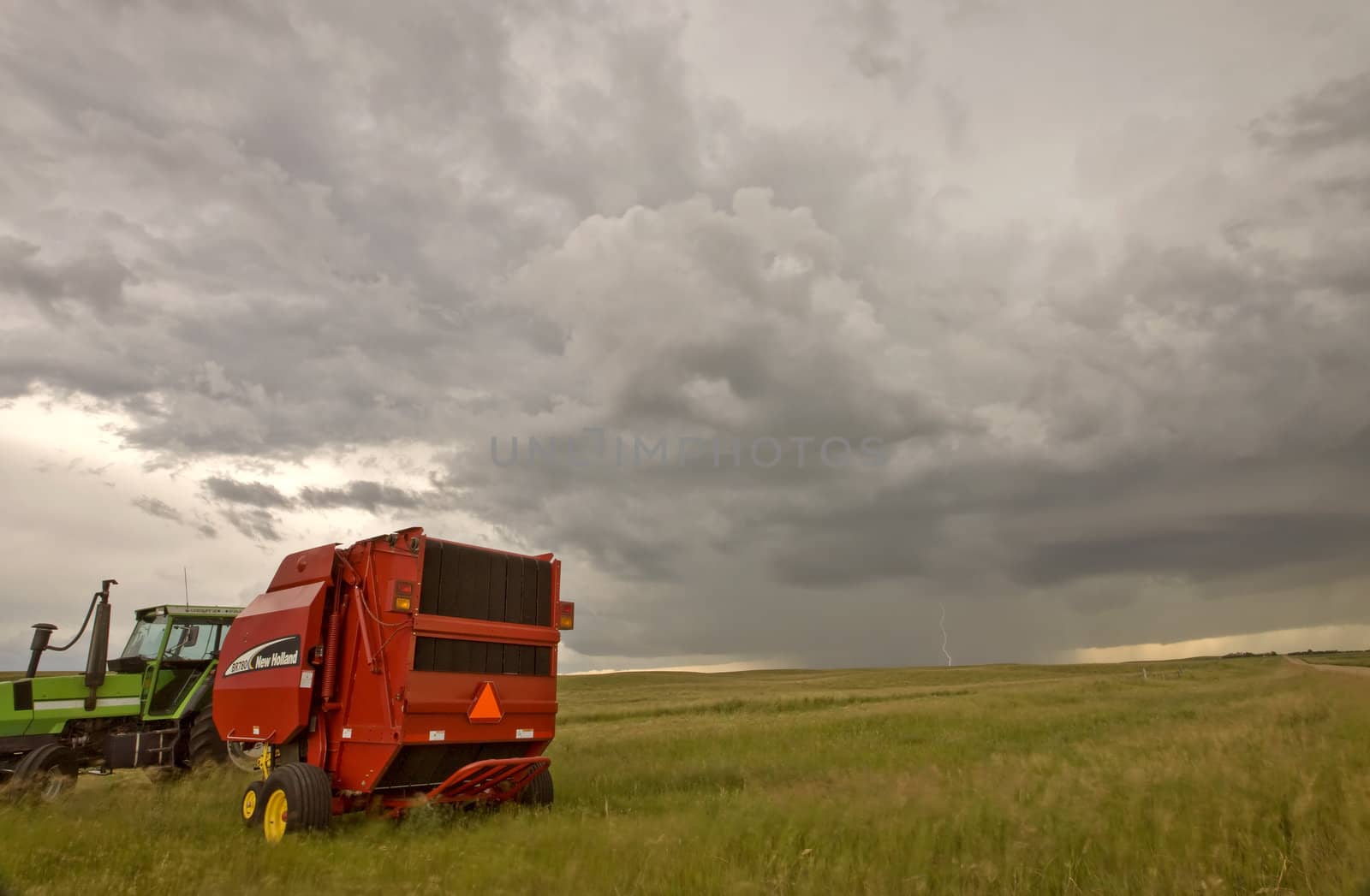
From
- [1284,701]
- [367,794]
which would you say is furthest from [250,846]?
[1284,701]

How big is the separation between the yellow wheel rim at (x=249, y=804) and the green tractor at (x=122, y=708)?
209 centimetres

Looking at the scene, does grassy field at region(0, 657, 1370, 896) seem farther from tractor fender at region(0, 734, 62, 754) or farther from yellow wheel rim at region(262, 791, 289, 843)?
tractor fender at region(0, 734, 62, 754)

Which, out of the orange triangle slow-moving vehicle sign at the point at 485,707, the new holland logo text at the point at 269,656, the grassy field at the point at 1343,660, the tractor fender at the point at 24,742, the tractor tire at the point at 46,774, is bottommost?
the grassy field at the point at 1343,660

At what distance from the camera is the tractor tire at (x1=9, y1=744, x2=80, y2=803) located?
44.8 ft

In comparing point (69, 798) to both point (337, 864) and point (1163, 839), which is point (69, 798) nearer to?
point (337, 864)

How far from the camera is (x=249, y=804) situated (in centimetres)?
1140

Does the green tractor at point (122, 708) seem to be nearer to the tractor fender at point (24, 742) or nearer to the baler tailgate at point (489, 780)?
the tractor fender at point (24, 742)

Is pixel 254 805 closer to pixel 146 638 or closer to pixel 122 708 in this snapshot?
pixel 122 708

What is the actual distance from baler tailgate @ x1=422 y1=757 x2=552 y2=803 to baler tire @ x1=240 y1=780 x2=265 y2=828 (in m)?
2.18

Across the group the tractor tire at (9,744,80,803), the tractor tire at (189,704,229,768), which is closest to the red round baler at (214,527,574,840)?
the tractor tire at (189,704,229,768)

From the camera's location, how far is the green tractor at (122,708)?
14.5 meters

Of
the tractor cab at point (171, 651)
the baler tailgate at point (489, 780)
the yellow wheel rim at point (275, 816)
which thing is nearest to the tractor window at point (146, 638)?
the tractor cab at point (171, 651)

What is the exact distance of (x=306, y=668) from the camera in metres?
11.5

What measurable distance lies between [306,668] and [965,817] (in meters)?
8.72
